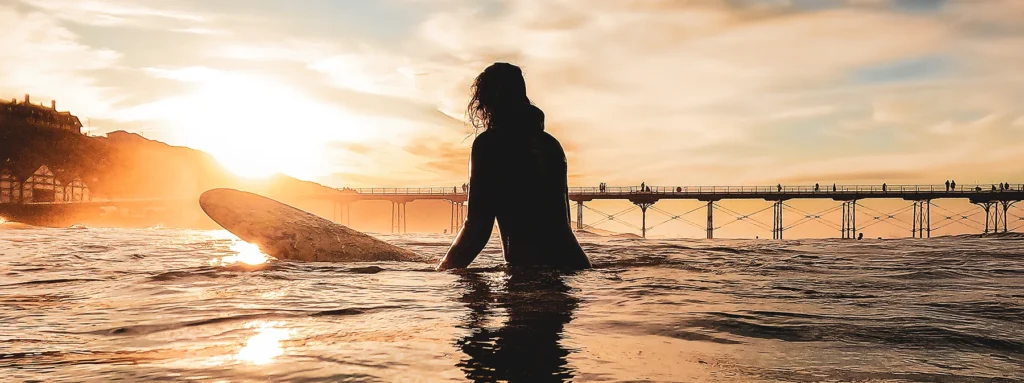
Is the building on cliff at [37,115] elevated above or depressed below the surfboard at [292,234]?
above

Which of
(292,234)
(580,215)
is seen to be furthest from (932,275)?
(580,215)

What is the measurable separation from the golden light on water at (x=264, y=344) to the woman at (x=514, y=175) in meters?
1.69

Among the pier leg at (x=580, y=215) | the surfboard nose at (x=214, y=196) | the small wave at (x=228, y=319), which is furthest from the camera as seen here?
the pier leg at (x=580, y=215)

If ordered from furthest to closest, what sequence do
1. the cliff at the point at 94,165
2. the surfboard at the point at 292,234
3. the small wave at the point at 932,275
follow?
the cliff at the point at 94,165, the surfboard at the point at 292,234, the small wave at the point at 932,275

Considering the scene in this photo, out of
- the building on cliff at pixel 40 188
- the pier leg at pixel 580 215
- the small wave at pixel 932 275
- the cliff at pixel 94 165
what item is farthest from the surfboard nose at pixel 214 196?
the cliff at pixel 94 165

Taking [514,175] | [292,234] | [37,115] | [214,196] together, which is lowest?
[292,234]

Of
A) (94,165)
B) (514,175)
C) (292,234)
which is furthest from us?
(94,165)

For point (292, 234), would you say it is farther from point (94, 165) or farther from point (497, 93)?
point (94, 165)

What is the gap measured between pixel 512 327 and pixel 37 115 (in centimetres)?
8198

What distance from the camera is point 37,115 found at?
222 feet

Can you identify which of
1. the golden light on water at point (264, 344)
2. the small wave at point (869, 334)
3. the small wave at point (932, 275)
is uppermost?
the small wave at point (869, 334)

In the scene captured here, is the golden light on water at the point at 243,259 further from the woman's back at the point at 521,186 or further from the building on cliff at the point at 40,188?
the building on cliff at the point at 40,188

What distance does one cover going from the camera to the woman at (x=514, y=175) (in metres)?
4.10

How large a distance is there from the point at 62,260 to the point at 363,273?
4086 millimetres
